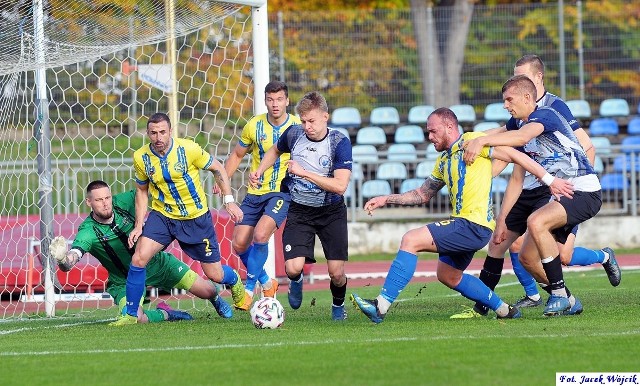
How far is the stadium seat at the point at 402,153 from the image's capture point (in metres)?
20.0

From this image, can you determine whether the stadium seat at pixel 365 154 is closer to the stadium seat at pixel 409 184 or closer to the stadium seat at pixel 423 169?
the stadium seat at pixel 409 184

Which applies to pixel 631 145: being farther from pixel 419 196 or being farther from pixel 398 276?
pixel 398 276

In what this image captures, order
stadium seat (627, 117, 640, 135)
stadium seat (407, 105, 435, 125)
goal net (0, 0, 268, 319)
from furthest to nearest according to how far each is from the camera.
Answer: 1. stadium seat (407, 105, 435, 125)
2. stadium seat (627, 117, 640, 135)
3. goal net (0, 0, 268, 319)

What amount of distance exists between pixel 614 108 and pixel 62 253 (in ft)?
50.3

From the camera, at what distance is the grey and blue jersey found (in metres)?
9.72

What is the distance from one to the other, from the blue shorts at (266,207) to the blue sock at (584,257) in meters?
2.70

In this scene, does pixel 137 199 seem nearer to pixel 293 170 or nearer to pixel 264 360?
pixel 293 170

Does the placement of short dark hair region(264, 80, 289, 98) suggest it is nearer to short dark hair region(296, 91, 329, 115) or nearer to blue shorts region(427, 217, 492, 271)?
short dark hair region(296, 91, 329, 115)

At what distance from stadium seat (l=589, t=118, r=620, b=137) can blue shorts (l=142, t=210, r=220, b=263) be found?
13435mm

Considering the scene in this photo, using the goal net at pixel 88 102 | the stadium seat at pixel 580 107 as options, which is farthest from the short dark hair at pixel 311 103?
the stadium seat at pixel 580 107

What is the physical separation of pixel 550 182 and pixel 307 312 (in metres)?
3.13

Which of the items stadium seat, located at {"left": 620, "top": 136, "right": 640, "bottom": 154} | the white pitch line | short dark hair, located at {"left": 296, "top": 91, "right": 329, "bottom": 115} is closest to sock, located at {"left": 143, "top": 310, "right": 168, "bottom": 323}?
short dark hair, located at {"left": 296, "top": 91, "right": 329, "bottom": 115}

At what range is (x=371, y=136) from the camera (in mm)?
22312

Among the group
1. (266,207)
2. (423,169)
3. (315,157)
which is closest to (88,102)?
(423,169)
